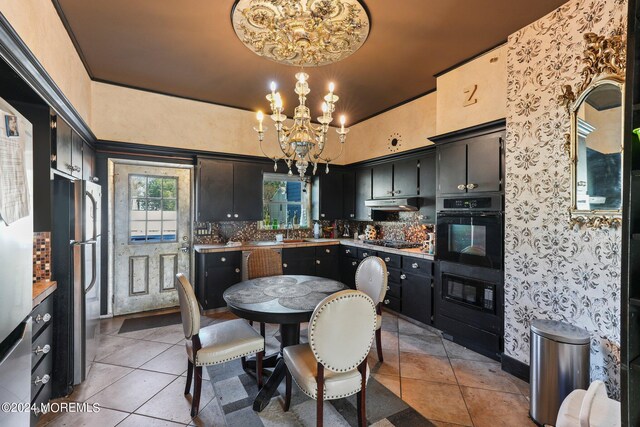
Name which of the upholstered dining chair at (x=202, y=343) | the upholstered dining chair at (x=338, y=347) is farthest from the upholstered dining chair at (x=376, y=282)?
the upholstered dining chair at (x=202, y=343)

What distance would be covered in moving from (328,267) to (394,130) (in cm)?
249

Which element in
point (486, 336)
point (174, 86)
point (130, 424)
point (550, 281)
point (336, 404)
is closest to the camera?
point (130, 424)

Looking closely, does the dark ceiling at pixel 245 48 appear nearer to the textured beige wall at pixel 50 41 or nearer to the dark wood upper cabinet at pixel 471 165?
the textured beige wall at pixel 50 41

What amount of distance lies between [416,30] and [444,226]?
79.0 inches

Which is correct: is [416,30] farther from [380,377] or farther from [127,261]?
[127,261]

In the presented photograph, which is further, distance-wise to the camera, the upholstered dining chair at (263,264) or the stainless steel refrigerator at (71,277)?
the upholstered dining chair at (263,264)

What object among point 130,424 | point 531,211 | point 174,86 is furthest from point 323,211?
point 130,424

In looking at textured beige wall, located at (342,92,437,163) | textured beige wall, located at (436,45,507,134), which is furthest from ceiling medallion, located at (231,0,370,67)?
textured beige wall, located at (342,92,437,163)

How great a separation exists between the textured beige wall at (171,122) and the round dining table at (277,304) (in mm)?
2693

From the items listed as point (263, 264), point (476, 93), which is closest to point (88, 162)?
point (263, 264)

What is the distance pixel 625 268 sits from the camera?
113cm

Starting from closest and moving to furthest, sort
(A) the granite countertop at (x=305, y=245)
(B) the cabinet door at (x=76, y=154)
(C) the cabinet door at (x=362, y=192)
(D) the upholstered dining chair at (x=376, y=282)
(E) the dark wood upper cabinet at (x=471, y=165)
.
Result: (B) the cabinet door at (x=76, y=154), (D) the upholstered dining chair at (x=376, y=282), (E) the dark wood upper cabinet at (x=471, y=165), (A) the granite countertop at (x=305, y=245), (C) the cabinet door at (x=362, y=192)

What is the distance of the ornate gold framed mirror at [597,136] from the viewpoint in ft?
6.55

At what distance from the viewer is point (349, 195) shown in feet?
17.8
